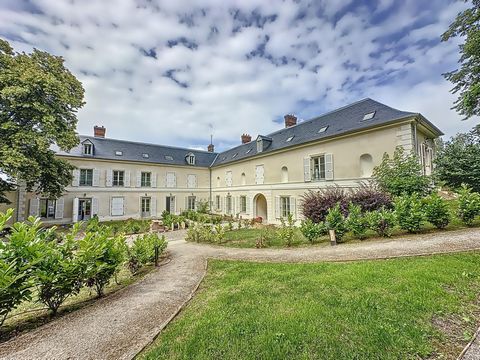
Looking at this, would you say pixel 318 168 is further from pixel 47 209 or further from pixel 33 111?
pixel 47 209

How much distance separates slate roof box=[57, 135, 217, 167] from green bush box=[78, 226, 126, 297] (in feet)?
54.9

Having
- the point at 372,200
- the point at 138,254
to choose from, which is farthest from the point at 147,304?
the point at 372,200

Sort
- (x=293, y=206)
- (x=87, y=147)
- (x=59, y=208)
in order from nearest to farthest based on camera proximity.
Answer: (x=293, y=206) < (x=59, y=208) < (x=87, y=147)

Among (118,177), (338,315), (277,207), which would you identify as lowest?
(338,315)

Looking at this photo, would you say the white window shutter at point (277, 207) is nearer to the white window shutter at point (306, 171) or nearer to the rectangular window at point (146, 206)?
the white window shutter at point (306, 171)

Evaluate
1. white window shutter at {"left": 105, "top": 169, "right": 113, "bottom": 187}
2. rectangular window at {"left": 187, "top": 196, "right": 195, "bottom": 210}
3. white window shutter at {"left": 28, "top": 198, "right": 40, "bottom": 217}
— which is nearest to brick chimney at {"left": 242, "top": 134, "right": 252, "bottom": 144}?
rectangular window at {"left": 187, "top": 196, "right": 195, "bottom": 210}

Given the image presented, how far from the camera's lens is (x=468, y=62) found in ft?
Answer: 30.6

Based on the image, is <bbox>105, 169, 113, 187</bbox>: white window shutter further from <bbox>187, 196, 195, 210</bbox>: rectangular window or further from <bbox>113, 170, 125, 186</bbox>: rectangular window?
<bbox>187, 196, 195, 210</bbox>: rectangular window

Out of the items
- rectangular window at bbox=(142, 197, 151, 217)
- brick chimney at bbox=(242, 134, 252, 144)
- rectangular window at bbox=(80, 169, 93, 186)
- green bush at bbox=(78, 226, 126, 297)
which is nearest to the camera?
green bush at bbox=(78, 226, 126, 297)

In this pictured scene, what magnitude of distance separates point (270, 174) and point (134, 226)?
978cm

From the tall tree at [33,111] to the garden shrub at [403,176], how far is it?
1579 centimetres

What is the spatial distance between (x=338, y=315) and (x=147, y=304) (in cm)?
306

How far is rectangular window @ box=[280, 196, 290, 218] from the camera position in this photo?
13.9 metres

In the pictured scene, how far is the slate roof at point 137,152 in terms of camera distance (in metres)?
17.8
